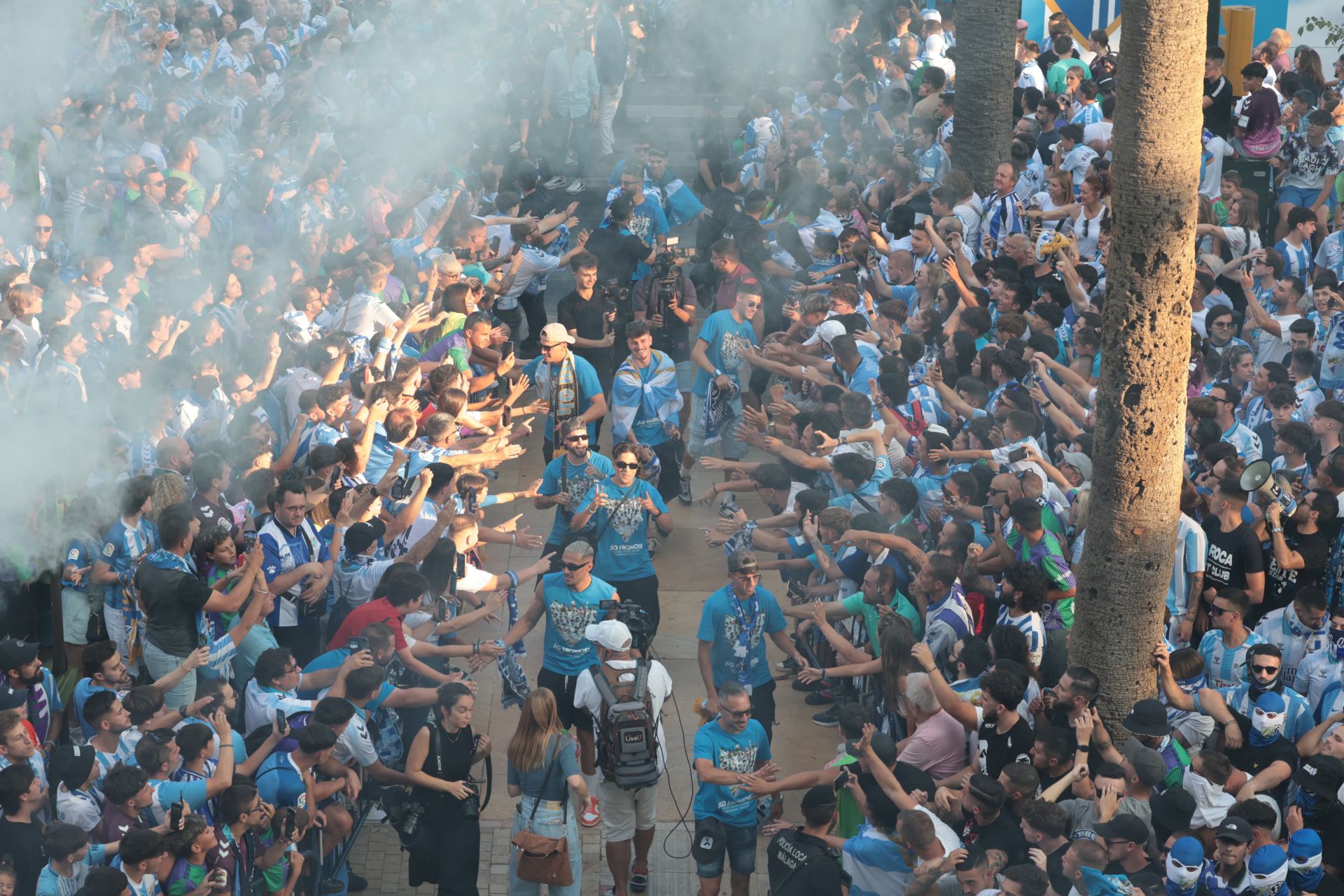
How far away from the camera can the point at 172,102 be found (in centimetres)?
1466

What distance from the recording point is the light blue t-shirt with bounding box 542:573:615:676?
7.64m

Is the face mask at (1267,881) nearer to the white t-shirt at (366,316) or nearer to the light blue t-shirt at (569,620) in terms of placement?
the light blue t-shirt at (569,620)

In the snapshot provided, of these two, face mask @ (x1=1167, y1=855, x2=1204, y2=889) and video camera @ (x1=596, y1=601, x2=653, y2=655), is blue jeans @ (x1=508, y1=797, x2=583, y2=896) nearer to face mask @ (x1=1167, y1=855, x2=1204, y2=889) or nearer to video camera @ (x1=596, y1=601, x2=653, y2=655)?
video camera @ (x1=596, y1=601, x2=653, y2=655)

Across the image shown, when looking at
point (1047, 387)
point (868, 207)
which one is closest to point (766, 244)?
point (868, 207)

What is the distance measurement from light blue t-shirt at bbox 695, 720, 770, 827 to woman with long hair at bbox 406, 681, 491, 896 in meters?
1.05

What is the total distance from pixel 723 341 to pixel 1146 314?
4.40m

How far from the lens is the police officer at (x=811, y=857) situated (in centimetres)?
623

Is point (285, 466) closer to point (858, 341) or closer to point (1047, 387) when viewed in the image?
point (858, 341)

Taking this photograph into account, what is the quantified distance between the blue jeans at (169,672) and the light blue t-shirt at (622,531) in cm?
223

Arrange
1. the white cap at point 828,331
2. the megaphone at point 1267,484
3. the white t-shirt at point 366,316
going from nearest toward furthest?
1. the megaphone at point 1267,484
2. the white cap at point 828,331
3. the white t-shirt at point 366,316

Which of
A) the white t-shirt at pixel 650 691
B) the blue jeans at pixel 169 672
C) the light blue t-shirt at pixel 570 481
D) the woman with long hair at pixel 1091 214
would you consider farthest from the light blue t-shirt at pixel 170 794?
the woman with long hair at pixel 1091 214

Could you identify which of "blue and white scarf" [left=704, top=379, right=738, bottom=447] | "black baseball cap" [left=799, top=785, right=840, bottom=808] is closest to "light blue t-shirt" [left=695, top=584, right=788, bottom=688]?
"black baseball cap" [left=799, top=785, right=840, bottom=808]

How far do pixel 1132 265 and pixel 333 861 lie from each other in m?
4.58

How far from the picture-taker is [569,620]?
7652mm
